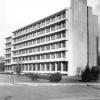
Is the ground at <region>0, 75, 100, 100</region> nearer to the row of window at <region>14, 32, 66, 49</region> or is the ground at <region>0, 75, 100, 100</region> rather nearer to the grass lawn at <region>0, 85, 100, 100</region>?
the grass lawn at <region>0, 85, 100, 100</region>

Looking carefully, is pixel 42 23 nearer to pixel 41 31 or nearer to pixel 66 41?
pixel 41 31

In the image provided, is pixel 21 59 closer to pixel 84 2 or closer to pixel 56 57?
pixel 56 57

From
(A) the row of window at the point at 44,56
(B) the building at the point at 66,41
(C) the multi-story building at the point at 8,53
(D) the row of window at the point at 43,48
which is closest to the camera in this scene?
(B) the building at the point at 66,41

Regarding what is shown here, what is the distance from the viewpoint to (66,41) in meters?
47.1

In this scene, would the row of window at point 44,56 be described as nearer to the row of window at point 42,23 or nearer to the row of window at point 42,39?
the row of window at point 42,39

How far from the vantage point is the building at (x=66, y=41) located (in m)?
47.4

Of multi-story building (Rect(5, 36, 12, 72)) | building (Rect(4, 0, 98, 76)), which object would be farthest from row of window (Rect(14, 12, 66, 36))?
multi-story building (Rect(5, 36, 12, 72))

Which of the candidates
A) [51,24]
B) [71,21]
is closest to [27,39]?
[51,24]

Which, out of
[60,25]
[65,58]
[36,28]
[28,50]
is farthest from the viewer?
[28,50]

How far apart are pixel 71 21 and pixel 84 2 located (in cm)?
678

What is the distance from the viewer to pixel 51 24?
52.7 meters

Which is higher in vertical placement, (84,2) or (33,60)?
(84,2)

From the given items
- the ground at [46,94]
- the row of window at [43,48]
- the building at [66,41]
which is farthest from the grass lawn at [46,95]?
the row of window at [43,48]

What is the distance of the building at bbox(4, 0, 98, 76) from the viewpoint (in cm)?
4741
